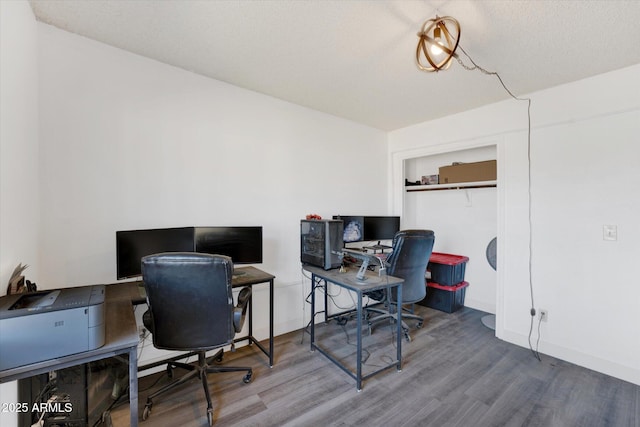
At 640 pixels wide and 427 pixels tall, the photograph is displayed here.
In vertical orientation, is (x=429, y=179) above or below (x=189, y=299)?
above

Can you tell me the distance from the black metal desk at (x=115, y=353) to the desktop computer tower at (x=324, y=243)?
4.95 feet

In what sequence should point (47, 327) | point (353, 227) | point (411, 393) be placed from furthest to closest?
point (353, 227)
point (411, 393)
point (47, 327)

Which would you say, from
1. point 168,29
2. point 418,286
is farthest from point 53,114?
point 418,286

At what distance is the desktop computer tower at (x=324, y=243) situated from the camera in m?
2.53

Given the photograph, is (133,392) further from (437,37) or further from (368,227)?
(368,227)

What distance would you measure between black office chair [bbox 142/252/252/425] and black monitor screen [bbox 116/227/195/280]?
1.20 feet

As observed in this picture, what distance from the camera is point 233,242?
95.7 inches

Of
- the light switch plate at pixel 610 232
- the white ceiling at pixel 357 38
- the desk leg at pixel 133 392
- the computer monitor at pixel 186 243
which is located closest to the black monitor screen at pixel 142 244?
the computer monitor at pixel 186 243

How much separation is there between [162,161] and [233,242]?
0.90m

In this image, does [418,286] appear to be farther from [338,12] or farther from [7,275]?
[7,275]

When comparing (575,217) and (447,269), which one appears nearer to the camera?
(575,217)

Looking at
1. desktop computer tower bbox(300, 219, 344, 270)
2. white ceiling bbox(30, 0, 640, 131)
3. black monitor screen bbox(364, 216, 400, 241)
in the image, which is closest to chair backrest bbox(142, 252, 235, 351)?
desktop computer tower bbox(300, 219, 344, 270)

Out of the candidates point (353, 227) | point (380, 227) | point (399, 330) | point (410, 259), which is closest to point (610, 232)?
point (410, 259)

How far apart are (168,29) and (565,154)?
3.51m
